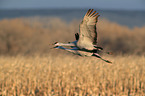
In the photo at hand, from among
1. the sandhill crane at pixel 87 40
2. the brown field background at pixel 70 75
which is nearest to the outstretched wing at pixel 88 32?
the sandhill crane at pixel 87 40

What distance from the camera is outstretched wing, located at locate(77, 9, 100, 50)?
→ 1.34m

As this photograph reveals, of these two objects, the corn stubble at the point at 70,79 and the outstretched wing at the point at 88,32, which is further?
the corn stubble at the point at 70,79

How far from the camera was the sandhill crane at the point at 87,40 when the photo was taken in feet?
4.35

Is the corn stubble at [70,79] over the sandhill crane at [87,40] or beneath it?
beneath

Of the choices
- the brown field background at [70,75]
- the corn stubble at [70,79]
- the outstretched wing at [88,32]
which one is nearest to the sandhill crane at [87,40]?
the outstretched wing at [88,32]

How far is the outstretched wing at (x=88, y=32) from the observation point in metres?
1.34

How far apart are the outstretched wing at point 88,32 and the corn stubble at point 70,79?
9.25m

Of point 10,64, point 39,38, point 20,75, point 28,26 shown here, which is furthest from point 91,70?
point 28,26

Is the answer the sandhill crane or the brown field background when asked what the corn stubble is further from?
the sandhill crane

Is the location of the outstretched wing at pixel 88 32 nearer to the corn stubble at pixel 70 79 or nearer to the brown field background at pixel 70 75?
the brown field background at pixel 70 75

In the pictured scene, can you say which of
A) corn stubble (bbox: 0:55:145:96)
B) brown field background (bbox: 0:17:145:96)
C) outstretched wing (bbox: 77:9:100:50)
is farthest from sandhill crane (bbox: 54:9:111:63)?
corn stubble (bbox: 0:55:145:96)

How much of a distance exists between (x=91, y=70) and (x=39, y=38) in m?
15.0

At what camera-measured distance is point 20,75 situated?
13125 millimetres

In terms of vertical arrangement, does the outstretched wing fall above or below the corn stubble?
above
